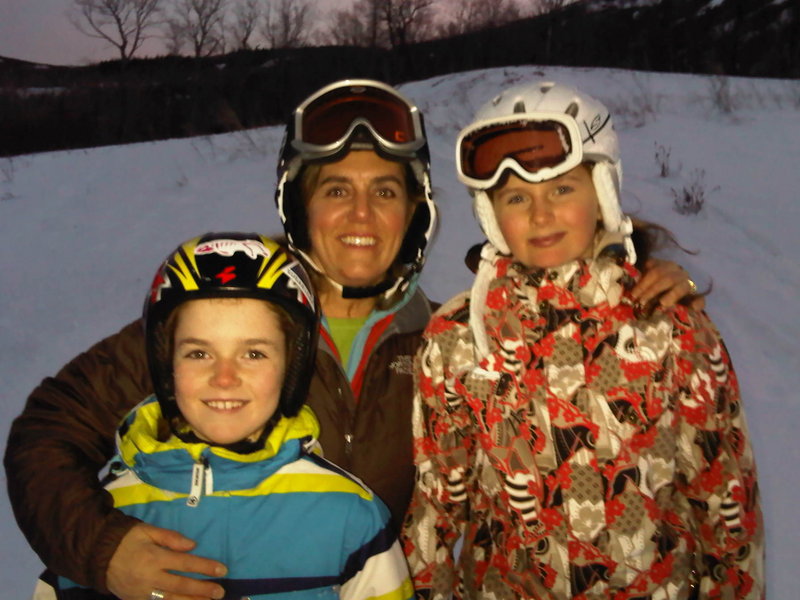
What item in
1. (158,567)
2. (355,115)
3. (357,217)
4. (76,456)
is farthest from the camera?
(355,115)

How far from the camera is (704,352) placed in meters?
2.04

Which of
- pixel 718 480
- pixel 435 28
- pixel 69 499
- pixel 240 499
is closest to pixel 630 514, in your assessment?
pixel 718 480

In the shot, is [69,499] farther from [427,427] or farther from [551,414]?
[551,414]

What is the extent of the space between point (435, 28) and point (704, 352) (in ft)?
19.1

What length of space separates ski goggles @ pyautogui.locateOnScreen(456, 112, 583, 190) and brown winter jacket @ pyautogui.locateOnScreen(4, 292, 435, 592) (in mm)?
665

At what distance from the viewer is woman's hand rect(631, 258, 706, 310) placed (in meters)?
2.06

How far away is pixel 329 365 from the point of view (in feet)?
7.76

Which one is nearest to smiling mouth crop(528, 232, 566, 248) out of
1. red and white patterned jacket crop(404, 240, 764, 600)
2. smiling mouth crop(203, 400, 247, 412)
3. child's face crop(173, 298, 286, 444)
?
red and white patterned jacket crop(404, 240, 764, 600)

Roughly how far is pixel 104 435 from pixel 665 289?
205 centimetres

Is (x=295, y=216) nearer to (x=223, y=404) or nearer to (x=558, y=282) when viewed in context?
(x=223, y=404)

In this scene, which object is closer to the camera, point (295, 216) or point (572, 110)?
point (572, 110)

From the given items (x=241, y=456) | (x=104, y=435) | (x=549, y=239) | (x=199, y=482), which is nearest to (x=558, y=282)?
(x=549, y=239)

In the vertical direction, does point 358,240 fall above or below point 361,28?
below

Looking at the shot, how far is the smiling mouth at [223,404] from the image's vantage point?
1.92 metres
